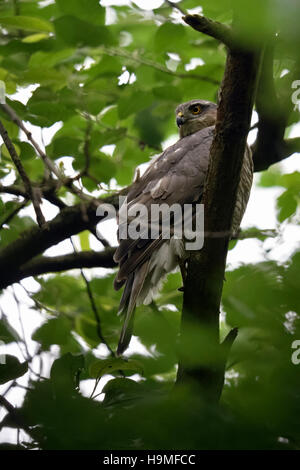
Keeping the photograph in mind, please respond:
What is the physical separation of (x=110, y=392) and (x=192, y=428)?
3.32 ft

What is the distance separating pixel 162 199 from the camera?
4.38m

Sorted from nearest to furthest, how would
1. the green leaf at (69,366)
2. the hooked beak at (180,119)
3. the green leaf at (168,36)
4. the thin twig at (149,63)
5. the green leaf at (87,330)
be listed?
the green leaf at (69,366)
the green leaf at (168,36)
the thin twig at (149,63)
the green leaf at (87,330)
the hooked beak at (180,119)

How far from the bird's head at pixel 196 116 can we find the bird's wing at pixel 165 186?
31.6 inches

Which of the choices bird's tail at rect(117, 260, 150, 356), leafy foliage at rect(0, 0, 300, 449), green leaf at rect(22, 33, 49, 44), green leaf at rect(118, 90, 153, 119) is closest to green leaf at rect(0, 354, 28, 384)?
leafy foliage at rect(0, 0, 300, 449)

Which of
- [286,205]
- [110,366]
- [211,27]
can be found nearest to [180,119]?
[286,205]

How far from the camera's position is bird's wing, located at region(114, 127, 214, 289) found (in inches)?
161

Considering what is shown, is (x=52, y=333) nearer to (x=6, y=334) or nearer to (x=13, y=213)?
(x=6, y=334)

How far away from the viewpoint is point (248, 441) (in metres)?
1.17

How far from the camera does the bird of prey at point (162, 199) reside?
13.3 ft

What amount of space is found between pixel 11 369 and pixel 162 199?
253cm

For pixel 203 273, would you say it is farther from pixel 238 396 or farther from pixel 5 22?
pixel 238 396

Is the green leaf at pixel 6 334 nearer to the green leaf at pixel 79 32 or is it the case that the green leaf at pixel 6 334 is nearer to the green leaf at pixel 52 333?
the green leaf at pixel 52 333

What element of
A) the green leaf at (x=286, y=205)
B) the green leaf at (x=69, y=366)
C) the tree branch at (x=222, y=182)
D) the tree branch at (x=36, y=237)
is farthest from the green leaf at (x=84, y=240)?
the green leaf at (x=69, y=366)

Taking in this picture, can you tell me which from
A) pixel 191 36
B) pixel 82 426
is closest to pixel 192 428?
pixel 82 426
